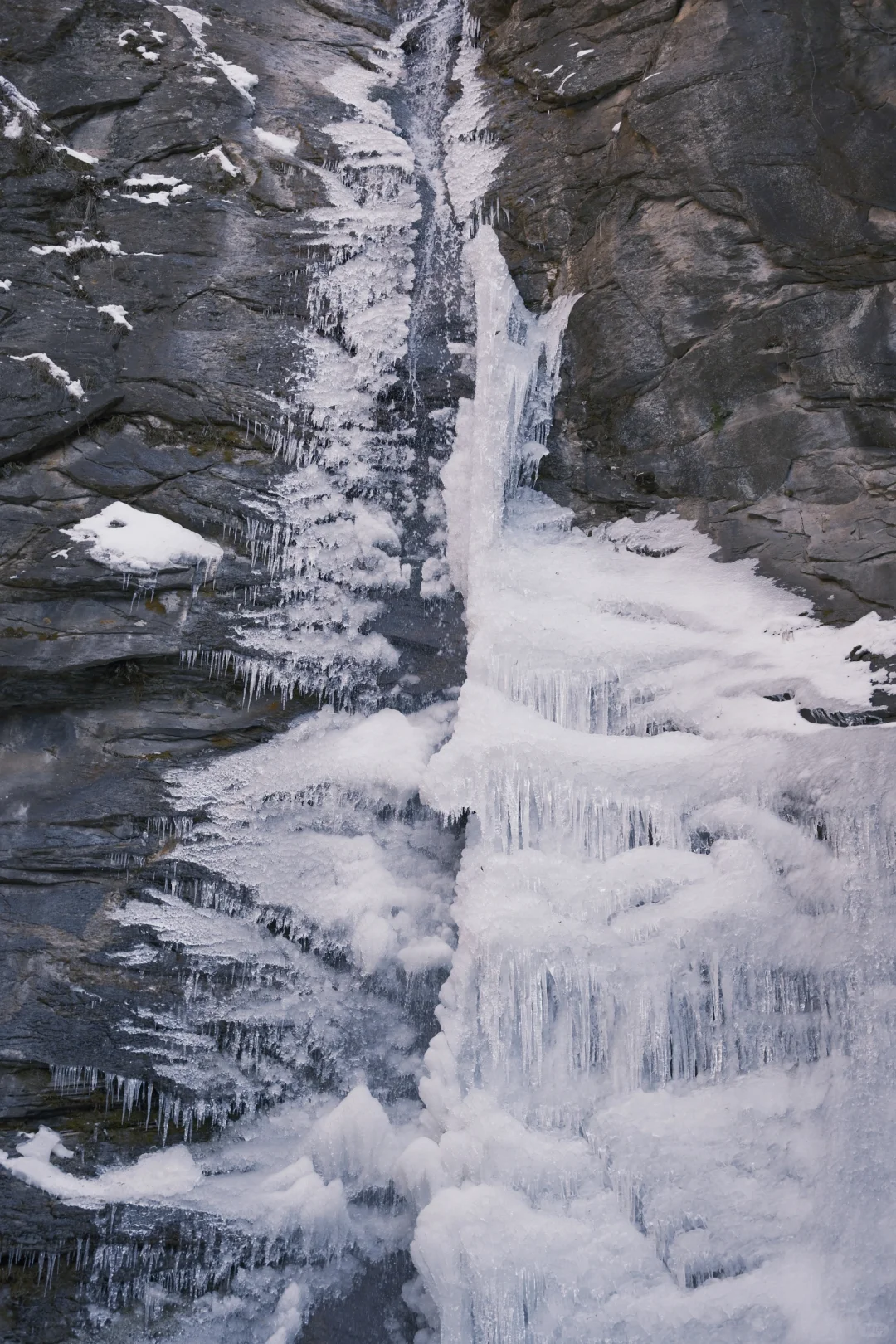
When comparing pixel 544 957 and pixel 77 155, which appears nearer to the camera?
pixel 544 957

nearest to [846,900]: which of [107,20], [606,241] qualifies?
[606,241]

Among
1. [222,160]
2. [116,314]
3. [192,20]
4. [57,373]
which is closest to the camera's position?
[57,373]

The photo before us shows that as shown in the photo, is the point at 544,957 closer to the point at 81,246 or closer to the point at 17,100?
the point at 81,246

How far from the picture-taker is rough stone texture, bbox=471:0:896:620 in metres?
5.06

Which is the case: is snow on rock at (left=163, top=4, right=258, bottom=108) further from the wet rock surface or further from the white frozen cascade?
the white frozen cascade

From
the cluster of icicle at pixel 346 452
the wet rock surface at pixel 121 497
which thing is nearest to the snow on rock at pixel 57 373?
the wet rock surface at pixel 121 497

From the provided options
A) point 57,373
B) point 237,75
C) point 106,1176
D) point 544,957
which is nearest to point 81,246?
point 57,373

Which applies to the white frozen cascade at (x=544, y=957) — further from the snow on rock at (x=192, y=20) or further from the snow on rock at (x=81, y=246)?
the snow on rock at (x=192, y=20)

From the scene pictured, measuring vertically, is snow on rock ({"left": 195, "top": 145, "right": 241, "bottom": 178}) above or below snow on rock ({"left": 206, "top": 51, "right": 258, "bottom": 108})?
below

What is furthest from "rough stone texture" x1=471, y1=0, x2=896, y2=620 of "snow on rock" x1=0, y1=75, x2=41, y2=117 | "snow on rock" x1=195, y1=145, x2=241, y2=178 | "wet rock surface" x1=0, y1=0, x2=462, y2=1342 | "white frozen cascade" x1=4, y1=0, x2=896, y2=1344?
"snow on rock" x1=0, y1=75, x2=41, y2=117

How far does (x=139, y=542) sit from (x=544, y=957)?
115 inches

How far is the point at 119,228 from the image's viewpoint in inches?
246

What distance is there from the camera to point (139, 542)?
547cm

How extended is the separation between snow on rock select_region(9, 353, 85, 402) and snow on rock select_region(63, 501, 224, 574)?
0.70m
